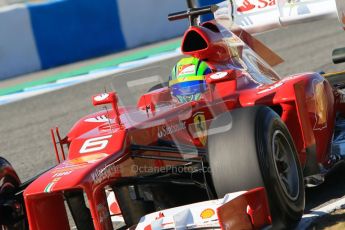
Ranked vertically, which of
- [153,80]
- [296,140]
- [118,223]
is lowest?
[118,223]

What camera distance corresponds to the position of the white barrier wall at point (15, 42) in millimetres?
15172

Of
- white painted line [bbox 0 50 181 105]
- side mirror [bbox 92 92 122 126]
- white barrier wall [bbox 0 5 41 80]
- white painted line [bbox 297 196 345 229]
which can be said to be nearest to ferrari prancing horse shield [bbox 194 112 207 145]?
side mirror [bbox 92 92 122 126]

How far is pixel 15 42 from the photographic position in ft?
49.9

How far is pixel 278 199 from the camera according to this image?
460cm

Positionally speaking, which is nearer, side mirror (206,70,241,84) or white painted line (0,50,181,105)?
side mirror (206,70,241,84)

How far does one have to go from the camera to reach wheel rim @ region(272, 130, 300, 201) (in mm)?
4869

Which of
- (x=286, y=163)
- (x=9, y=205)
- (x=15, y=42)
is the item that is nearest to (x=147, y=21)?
(x=15, y=42)

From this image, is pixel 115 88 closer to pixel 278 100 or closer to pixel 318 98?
pixel 278 100

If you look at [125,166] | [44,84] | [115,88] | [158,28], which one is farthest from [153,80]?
[158,28]

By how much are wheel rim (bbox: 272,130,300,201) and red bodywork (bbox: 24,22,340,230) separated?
43 cm

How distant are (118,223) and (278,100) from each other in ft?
4.78

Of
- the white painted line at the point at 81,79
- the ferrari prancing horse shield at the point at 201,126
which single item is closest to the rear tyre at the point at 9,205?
the ferrari prancing horse shield at the point at 201,126

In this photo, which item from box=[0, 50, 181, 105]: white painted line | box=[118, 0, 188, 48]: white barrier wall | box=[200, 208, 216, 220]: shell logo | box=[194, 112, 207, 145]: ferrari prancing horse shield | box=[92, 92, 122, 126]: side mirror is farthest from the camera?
box=[118, 0, 188, 48]: white barrier wall

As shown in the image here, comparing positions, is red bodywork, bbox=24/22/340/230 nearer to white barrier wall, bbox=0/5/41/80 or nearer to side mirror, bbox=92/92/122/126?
side mirror, bbox=92/92/122/126
